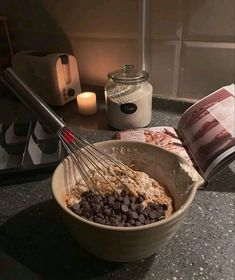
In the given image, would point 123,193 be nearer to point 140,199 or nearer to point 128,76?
point 140,199

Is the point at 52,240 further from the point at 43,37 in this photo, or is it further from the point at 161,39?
the point at 43,37

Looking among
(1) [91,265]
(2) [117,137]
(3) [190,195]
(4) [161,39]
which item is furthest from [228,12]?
→ (1) [91,265]

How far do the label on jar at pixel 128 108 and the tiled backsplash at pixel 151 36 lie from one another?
0.17 meters

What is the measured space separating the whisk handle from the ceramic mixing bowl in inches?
2.8

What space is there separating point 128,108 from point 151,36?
21cm

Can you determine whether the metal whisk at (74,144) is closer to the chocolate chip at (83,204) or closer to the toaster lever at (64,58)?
the chocolate chip at (83,204)

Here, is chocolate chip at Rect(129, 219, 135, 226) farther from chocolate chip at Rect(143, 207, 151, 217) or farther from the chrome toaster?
the chrome toaster

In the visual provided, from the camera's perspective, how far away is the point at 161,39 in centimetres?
67

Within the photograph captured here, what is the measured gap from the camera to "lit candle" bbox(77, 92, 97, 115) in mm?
686

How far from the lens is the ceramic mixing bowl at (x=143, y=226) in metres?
0.27

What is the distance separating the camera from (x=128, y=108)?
587mm

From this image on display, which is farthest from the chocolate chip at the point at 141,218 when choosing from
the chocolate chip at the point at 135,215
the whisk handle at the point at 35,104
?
the whisk handle at the point at 35,104

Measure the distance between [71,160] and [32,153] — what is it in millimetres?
135

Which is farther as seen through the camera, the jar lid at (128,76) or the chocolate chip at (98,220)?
the jar lid at (128,76)
